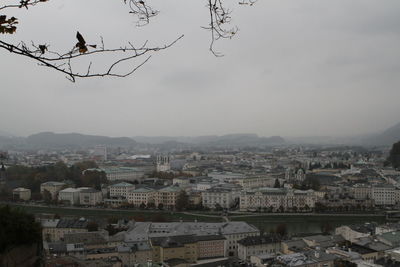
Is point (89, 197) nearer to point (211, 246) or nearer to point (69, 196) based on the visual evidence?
point (69, 196)

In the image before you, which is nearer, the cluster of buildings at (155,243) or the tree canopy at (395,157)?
the cluster of buildings at (155,243)

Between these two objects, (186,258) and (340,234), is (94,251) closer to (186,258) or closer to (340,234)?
(186,258)

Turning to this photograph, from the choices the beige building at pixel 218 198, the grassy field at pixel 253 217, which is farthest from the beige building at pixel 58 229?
the beige building at pixel 218 198

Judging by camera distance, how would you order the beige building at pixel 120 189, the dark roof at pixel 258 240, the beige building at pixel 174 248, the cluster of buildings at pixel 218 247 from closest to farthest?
the cluster of buildings at pixel 218 247
the beige building at pixel 174 248
the dark roof at pixel 258 240
the beige building at pixel 120 189

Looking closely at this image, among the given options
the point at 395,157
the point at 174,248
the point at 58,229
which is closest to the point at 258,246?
the point at 174,248

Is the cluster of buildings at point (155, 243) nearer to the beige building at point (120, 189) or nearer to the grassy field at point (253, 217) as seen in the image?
the grassy field at point (253, 217)

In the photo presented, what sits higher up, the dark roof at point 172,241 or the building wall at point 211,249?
the dark roof at point 172,241

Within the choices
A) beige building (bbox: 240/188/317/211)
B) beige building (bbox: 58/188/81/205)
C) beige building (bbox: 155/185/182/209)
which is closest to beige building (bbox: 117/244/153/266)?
beige building (bbox: 240/188/317/211)
